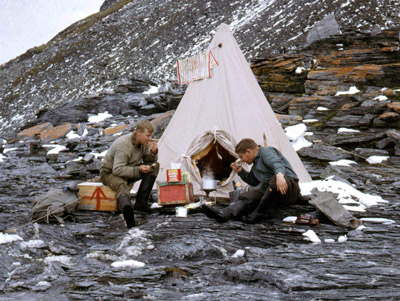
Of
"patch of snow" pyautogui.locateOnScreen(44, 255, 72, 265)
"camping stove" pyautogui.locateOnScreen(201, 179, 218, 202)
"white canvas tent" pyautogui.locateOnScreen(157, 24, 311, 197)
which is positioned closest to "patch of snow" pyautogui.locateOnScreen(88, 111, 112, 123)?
"white canvas tent" pyautogui.locateOnScreen(157, 24, 311, 197)

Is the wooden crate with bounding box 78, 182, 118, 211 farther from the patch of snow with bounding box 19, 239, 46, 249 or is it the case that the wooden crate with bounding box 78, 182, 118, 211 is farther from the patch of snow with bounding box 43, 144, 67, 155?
the patch of snow with bounding box 43, 144, 67, 155

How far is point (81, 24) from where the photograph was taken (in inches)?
2867

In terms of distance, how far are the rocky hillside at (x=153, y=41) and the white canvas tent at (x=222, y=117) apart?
2691 cm

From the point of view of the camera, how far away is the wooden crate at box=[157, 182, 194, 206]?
7.59 m

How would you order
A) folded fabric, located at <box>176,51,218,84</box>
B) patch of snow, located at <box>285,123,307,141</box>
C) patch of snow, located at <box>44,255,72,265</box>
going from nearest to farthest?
patch of snow, located at <box>44,255,72,265</box> → folded fabric, located at <box>176,51,218,84</box> → patch of snow, located at <box>285,123,307,141</box>

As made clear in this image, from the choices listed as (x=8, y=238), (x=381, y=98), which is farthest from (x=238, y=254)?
(x=381, y=98)

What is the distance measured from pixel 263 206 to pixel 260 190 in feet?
0.84

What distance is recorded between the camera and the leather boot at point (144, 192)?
7277 mm

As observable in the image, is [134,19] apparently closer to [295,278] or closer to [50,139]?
[50,139]

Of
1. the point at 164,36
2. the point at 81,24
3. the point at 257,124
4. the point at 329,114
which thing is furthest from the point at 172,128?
the point at 81,24

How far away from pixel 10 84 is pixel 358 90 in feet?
145

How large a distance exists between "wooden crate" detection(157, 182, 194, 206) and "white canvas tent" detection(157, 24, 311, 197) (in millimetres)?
467

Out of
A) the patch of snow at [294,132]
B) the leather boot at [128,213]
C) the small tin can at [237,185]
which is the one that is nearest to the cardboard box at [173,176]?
the small tin can at [237,185]

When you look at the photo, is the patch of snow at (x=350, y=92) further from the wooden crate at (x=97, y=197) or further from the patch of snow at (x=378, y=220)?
the wooden crate at (x=97, y=197)
